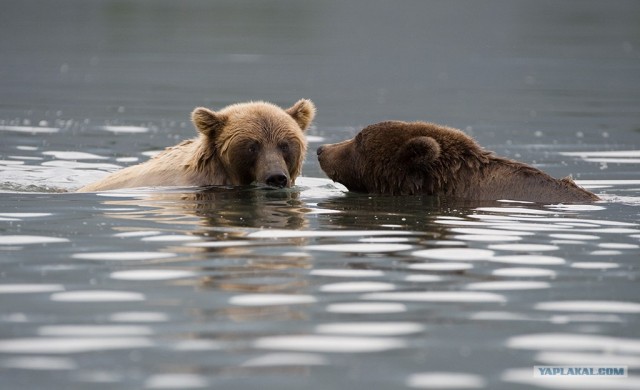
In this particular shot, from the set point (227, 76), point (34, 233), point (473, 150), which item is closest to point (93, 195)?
point (34, 233)

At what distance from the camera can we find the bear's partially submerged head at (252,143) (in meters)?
12.7

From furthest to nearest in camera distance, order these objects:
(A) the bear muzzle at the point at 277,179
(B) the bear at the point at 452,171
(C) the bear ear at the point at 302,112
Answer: (C) the bear ear at the point at 302,112, (A) the bear muzzle at the point at 277,179, (B) the bear at the point at 452,171

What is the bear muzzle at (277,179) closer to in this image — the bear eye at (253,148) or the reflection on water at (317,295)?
the bear eye at (253,148)

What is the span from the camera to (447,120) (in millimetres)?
24141

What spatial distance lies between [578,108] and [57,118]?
33.6 ft

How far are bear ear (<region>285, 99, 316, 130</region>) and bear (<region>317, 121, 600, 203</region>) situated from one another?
140 cm

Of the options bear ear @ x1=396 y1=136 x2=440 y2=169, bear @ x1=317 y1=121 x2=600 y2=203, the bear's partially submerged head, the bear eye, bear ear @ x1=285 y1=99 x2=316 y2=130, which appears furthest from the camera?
bear ear @ x1=285 y1=99 x2=316 y2=130

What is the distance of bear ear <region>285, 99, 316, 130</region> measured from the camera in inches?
535

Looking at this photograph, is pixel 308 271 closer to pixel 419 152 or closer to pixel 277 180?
pixel 419 152

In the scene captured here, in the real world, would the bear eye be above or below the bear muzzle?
above

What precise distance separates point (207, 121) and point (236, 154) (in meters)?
0.49

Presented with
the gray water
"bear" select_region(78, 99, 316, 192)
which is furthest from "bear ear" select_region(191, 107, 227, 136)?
the gray water

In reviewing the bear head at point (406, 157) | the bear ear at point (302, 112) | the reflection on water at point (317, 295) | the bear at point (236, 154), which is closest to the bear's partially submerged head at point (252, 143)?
the bear at point (236, 154)

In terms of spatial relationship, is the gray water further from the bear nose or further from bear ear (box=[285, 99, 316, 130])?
bear ear (box=[285, 99, 316, 130])
